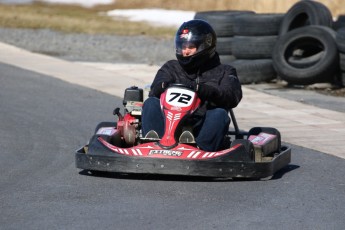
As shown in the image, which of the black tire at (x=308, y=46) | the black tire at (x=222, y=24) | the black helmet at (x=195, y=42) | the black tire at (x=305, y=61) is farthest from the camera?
the black tire at (x=222, y=24)

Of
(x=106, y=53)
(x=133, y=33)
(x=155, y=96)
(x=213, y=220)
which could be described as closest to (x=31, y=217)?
(x=213, y=220)

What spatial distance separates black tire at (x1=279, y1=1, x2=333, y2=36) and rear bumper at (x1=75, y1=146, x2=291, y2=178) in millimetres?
7922

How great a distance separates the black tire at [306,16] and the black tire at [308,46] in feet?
1.28

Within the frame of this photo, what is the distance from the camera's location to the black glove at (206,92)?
27.1 feet

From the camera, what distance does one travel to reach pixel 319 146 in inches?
404

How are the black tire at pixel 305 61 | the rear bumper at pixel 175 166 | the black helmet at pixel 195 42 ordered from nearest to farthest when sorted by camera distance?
the rear bumper at pixel 175 166 → the black helmet at pixel 195 42 → the black tire at pixel 305 61

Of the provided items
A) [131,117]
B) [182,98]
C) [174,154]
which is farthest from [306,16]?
[174,154]

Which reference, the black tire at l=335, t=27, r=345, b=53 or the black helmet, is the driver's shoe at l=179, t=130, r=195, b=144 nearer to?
the black helmet

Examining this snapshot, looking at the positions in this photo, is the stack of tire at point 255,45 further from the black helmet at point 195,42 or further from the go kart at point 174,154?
the go kart at point 174,154

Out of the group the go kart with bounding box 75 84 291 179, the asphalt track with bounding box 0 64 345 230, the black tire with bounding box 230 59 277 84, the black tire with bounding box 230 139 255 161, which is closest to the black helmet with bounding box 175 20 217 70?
the go kart with bounding box 75 84 291 179

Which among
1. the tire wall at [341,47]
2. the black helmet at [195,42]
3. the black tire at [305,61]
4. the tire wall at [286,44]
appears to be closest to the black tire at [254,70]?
the tire wall at [286,44]

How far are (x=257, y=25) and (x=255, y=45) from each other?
1.02 ft

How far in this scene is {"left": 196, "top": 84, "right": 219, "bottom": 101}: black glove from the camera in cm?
827

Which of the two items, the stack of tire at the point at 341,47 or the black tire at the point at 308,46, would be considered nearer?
the stack of tire at the point at 341,47
